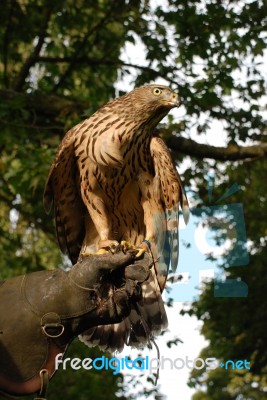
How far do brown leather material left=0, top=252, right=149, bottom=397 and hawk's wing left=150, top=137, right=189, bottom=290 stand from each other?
4.24 ft

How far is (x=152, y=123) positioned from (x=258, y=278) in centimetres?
589

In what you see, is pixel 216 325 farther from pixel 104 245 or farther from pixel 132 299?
pixel 132 299

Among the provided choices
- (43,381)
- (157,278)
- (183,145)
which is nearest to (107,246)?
(157,278)

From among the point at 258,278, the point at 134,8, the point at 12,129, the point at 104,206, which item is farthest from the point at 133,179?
the point at 258,278

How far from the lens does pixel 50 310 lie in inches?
166

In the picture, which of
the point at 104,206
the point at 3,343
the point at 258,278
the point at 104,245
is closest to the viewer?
the point at 3,343

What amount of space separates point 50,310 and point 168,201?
188cm

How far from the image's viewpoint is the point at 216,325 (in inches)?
446

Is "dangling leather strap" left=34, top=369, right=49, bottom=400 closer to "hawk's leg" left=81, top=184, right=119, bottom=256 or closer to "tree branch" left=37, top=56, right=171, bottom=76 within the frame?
"hawk's leg" left=81, top=184, right=119, bottom=256

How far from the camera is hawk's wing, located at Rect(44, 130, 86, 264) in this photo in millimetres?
5668

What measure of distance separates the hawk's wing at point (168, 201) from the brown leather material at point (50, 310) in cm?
129

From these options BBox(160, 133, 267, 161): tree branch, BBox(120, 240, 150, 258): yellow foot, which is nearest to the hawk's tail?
BBox(120, 240, 150, 258): yellow foot

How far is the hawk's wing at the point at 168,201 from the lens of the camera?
585 centimetres

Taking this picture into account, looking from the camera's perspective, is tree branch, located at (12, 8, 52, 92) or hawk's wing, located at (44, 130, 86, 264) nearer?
hawk's wing, located at (44, 130, 86, 264)
